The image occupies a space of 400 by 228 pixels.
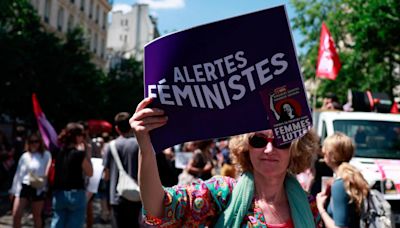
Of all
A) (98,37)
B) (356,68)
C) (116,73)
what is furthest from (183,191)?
(98,37)

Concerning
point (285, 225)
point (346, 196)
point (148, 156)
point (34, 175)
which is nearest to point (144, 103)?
Answer: point (148, 156)

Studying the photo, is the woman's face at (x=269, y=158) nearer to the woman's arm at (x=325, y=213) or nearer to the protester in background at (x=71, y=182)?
the woman's arm at (x=325, y=213)

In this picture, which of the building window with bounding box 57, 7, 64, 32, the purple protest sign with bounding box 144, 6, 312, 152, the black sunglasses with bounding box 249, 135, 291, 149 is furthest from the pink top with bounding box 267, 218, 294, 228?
the building window with bounding box 57, 7, 64, 32

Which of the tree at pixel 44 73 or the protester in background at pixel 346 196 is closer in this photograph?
the protester in background at pixel 346 196

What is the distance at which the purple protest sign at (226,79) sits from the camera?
188cm

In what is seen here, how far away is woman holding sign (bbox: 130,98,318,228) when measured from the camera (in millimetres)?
1966

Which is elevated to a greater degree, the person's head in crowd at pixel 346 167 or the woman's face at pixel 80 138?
the woman's face at pixel 80 138

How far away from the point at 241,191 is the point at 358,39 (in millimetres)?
14299

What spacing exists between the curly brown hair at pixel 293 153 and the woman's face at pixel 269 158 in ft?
0.35

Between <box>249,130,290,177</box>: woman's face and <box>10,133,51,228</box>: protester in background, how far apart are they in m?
5.15

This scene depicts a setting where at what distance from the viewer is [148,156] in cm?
194

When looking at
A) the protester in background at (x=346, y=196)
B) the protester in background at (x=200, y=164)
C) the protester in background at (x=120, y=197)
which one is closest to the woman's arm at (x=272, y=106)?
the protester in background at (x=346, y=196)

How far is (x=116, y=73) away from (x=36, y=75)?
15.0 meters

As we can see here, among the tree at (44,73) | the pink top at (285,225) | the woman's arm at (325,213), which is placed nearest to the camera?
the pink top at (285,225)
